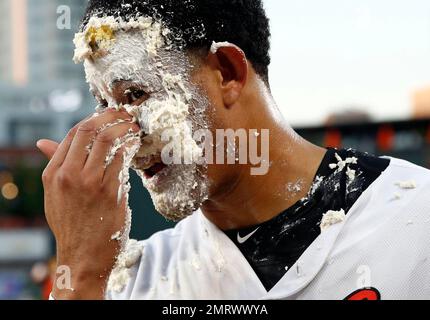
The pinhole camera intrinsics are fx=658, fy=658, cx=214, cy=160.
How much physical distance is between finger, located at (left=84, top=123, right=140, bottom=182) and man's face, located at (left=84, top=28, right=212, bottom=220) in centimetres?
16

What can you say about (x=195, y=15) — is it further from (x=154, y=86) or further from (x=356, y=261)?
(x=356, y=261)

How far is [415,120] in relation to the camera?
323 inches

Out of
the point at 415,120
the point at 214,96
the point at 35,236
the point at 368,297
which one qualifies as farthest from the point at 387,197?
the point at 35,236

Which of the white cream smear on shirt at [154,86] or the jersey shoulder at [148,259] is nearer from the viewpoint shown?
the white cream smear on shirt at [154,86]

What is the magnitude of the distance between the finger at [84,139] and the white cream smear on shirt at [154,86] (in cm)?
14

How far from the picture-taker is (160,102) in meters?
2.03

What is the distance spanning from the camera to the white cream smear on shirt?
6.62 feet

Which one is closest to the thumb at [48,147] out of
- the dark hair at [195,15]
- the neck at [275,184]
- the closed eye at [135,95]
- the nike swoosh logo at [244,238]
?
the closed eye at [135,95]

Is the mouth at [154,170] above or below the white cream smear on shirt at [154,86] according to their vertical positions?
below

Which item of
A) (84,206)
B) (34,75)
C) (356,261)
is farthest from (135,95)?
(34,75)

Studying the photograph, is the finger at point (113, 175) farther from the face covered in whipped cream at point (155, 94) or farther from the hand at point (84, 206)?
the face covered in whipped cream at point (155, 94)

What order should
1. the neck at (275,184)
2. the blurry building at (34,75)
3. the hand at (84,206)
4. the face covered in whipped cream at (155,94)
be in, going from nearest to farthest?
the hand at (84,206), the face covered in whipped cream at (155,94), the neck at (275,184), the blurry building at (34,75)

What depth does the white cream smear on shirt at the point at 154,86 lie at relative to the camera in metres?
2.02
